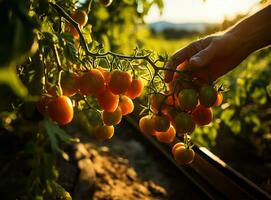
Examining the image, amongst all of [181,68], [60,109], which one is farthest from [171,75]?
[60,109]

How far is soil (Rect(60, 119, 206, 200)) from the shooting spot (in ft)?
11.3

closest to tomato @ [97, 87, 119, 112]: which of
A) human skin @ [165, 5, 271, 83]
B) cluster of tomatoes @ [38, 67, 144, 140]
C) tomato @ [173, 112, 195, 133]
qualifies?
cluster of tomatoes @ [38, 67, 144, 140]

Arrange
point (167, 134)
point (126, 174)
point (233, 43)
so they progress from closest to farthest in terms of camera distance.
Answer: point (167, 134), point (233, 43), point (126, 174)

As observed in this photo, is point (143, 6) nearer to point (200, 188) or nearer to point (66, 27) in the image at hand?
point (66, 27)

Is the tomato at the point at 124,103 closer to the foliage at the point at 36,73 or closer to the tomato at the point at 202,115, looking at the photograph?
the foliage at the point at 36,73

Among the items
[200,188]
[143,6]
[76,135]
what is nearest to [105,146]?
[76,135]

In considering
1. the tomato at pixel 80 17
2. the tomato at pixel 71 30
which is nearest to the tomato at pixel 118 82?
the tomato at pixel 71 30

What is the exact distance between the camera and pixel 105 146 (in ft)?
16.6

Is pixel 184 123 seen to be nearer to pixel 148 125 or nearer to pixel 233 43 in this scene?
pixel 148 125

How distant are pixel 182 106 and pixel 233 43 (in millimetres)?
502

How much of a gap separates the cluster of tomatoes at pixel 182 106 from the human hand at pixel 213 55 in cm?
4

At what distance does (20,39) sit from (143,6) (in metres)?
2.35

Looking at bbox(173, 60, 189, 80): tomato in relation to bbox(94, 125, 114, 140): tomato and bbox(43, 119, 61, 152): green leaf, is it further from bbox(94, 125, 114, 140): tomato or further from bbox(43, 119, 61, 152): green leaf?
bbox(43, 119, 61, 152): green leaf

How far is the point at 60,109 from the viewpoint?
1479 millimetres
